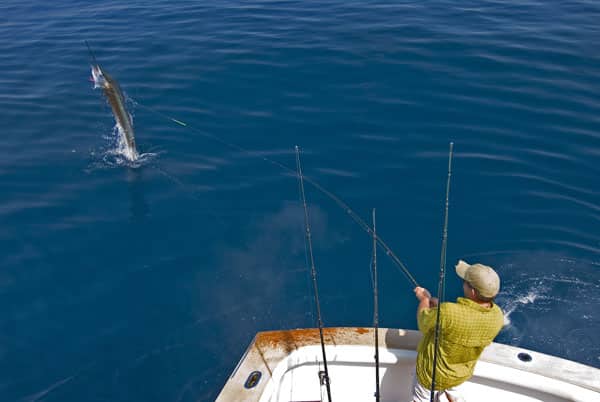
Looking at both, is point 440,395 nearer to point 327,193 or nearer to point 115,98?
point 327,193

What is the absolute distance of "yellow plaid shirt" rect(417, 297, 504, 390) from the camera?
4.04 metres

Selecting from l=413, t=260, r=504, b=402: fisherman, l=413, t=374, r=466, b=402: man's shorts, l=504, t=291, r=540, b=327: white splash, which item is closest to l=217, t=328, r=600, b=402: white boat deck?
l=413, t=374, r=466, b=402: man's shorts

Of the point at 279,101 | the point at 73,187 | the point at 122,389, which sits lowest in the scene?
the point at 122,389

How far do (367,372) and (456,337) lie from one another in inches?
57.8

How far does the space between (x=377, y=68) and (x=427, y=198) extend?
18.6 feet

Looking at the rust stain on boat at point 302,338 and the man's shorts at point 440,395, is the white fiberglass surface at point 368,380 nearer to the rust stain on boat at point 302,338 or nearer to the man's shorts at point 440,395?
the rust stain on boat at point 302,338

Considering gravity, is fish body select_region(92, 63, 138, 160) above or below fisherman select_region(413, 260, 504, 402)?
above

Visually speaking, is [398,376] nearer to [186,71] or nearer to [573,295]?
[573,295]

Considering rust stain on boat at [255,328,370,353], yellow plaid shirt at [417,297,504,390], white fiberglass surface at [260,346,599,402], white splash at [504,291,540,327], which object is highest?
yellow plaid shirt at [417,297,504,390]

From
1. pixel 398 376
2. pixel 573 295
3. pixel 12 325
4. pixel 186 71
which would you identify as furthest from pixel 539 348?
pixel 186 71

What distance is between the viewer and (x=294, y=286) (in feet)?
25.8

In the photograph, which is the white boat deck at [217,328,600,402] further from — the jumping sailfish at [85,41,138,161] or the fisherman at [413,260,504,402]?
the jumping sailfish at [85,41,138,161]

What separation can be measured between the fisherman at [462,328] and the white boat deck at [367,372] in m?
0.62

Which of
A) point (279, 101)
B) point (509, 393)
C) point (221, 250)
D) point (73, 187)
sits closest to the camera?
point (509, 393)
